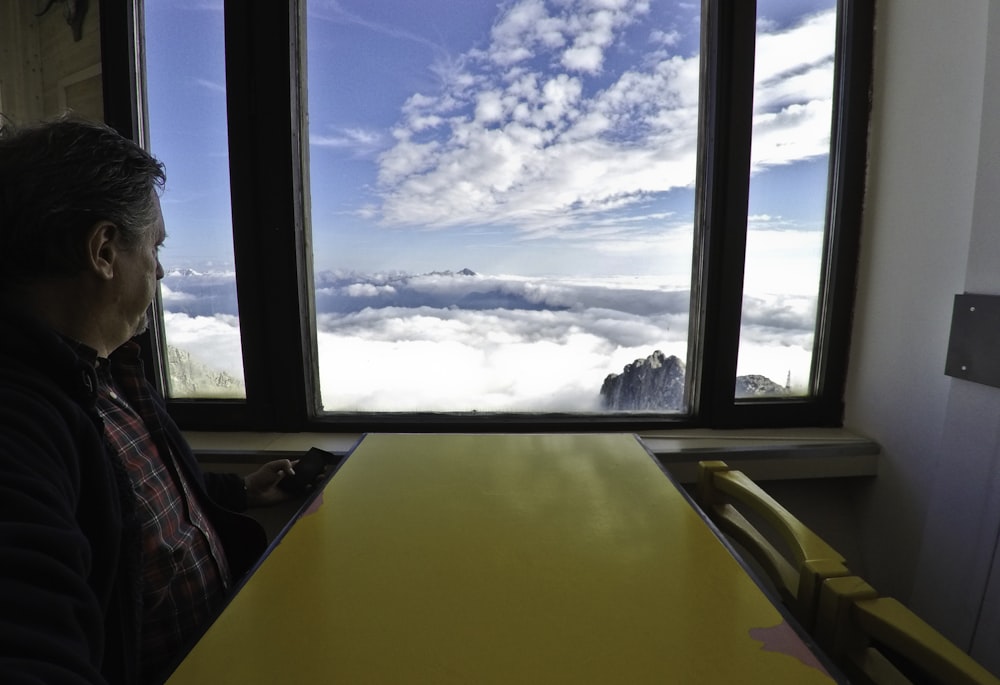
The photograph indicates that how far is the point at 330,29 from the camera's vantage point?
165 cm

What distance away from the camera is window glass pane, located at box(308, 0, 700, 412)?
1.65 metres

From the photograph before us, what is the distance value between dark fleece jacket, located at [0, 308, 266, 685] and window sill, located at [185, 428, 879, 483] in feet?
2.81

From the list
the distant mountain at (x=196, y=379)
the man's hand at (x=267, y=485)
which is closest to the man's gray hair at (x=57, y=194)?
the man's hand at (x=267, y=485)

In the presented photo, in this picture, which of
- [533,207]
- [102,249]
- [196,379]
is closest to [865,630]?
[102,249]

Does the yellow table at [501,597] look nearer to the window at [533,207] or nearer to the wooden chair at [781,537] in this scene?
the wooden chair at [781,537]

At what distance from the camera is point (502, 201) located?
1716mm

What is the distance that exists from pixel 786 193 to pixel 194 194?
1.98 meters

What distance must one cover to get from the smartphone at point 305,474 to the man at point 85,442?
0.33m

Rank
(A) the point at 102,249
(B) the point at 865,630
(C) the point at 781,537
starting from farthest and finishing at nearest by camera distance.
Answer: (C) the point at 781,537 < (A) the point at 102,249 < (B) the point at 865,630

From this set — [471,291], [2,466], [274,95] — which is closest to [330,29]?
[274,95]

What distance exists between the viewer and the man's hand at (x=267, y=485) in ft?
4.30

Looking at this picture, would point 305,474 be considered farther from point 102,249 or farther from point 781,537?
point 781,537

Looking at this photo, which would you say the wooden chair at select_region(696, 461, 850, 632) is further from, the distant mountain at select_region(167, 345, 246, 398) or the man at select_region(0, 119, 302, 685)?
the distant mountain at select_region(167, 345, 246, 398)

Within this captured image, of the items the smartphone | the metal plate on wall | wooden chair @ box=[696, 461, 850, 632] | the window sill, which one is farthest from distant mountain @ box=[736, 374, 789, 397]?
the smartphone
